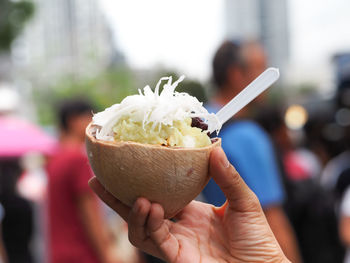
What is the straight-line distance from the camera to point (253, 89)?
3.74 ft

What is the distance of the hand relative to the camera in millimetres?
1064

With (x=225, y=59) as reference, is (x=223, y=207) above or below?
below

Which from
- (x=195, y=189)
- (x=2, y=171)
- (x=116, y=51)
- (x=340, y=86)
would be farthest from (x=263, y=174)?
(x=116, y=51)

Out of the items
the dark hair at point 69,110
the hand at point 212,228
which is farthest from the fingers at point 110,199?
the dark hair at point 69,110

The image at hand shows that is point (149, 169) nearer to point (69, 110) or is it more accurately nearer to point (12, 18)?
point (69, 110)

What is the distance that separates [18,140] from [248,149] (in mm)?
3222

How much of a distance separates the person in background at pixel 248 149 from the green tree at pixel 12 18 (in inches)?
680

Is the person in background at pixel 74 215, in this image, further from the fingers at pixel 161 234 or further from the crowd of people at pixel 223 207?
the fingers at pixel 161 234

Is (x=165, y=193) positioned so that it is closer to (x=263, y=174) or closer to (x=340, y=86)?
(x=263, y=174)

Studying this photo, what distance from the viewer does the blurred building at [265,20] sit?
223ft

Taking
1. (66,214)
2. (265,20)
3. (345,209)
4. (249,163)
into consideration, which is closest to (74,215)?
(66,214)

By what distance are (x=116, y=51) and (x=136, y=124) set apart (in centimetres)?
5150

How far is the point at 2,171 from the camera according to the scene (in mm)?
4168

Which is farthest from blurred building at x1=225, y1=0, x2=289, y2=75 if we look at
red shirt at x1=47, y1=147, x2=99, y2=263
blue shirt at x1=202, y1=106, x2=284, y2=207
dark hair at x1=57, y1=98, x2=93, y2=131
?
blue shirt at x1=202, y1=106, x2=284, y2=207
